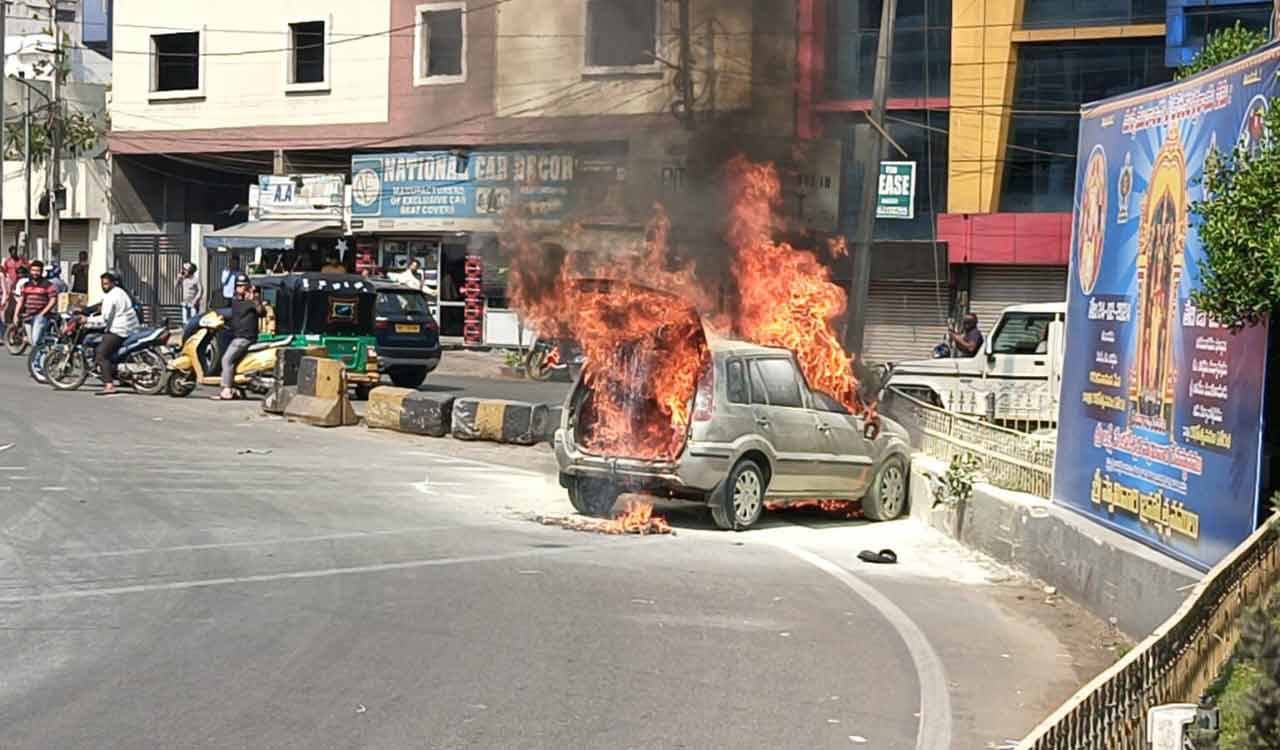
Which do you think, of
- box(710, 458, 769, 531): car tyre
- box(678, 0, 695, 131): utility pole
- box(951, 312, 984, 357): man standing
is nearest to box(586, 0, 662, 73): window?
box(678, 0, 695, 131): utility pole

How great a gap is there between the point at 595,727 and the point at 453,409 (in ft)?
43.6

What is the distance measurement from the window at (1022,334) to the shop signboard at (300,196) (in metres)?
19.9

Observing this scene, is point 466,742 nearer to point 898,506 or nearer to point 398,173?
point 898,506

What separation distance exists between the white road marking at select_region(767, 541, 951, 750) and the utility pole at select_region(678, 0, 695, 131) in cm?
543

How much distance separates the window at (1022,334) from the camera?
69.1 ft

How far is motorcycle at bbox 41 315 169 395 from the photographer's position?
904 inches

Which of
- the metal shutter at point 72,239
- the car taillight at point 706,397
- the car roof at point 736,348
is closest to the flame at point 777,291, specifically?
the car roof at point 736,348

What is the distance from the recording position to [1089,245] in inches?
424

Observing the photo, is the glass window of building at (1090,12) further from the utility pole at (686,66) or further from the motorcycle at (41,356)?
the motorcycle at (41,356)

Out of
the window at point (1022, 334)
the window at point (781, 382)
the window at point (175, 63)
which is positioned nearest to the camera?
the window at point (781, 382)

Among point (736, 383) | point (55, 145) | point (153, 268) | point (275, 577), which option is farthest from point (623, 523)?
point (55, 145)

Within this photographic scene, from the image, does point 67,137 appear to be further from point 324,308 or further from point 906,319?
point 906,319

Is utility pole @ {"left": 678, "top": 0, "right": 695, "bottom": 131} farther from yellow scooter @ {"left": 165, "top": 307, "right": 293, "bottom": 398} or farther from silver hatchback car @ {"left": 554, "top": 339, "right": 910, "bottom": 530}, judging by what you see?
yellow scooter @ {"left": 165, "top": 307, "right": 293, "bottom": 398}

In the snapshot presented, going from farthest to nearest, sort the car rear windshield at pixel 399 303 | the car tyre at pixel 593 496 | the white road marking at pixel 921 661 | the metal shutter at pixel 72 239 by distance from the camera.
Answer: the metal shutter at pixel 72 239 < the car rear windshield at pixel 399 303 < the car tyre at pixel 593 496 < the white road marking at pixel 921 661
